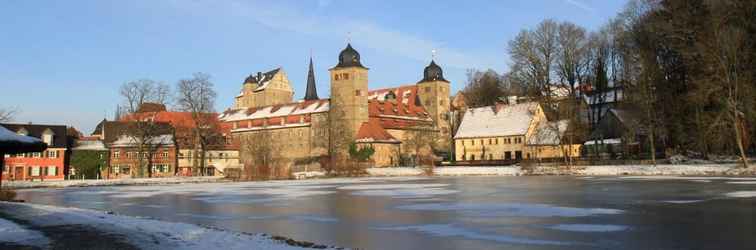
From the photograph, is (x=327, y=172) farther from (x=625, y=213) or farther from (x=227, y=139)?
(x=625, y=213)

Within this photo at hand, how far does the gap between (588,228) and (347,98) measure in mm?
72722

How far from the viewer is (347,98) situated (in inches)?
3386

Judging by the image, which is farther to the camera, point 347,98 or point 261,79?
point 261,79

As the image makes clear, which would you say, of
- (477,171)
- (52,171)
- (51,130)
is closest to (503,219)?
(477,171)

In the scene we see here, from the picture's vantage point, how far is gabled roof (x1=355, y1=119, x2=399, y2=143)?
80.9 metres

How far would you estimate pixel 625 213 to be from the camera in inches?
674

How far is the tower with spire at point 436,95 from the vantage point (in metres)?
107

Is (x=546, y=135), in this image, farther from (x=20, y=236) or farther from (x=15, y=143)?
(x=20, y=236)

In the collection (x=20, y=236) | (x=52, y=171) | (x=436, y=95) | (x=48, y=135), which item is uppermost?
(x=436, y=95)

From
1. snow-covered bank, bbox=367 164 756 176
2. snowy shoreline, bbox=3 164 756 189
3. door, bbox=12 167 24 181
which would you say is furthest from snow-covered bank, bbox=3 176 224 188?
snow-covered bank, bbox=367 164 756 176

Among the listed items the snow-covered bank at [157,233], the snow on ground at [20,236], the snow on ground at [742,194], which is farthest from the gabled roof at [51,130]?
the snow on ground at [742,194]

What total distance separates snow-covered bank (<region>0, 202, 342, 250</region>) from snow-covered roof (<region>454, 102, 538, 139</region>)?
6120 cm

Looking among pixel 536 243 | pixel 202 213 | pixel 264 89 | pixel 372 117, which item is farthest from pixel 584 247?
pixel 264 89

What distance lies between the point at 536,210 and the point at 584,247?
731 centimetres
